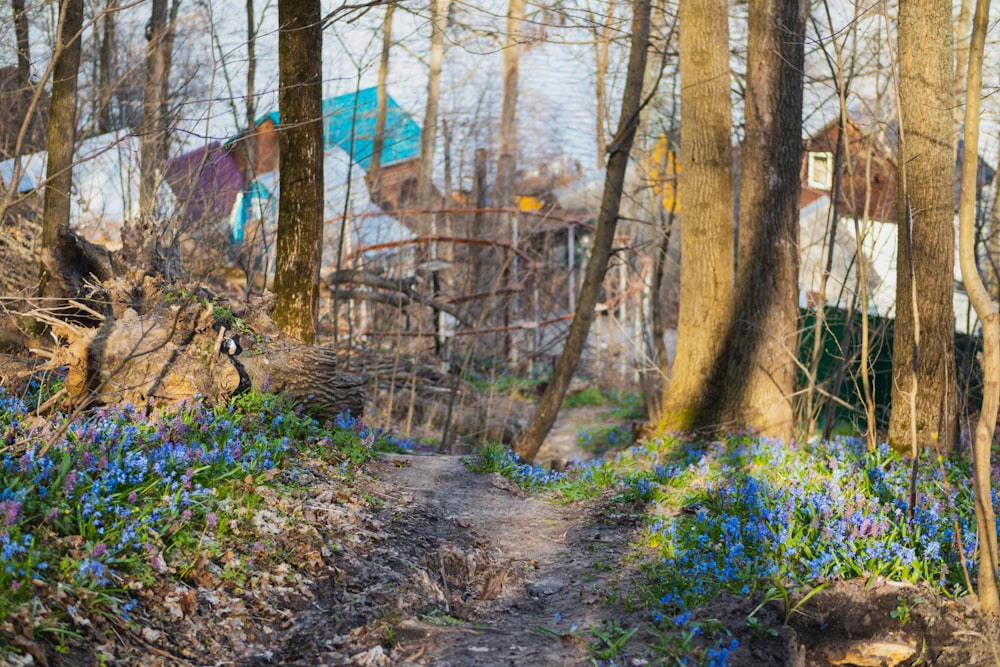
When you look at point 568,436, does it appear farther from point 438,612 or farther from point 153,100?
point 438,612

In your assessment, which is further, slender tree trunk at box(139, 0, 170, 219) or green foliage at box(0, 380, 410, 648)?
slender tree trunk at box(139, 0, 170, 219)

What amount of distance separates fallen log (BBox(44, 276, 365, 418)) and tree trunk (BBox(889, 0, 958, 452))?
166 inches

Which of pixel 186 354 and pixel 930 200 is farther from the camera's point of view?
pixel 930 200

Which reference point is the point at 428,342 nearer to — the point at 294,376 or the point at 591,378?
the point at 591,378

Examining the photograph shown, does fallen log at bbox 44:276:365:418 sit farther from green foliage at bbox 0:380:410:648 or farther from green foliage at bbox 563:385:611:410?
green foliage at bbox 563:385:611:410

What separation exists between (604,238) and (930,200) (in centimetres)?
389

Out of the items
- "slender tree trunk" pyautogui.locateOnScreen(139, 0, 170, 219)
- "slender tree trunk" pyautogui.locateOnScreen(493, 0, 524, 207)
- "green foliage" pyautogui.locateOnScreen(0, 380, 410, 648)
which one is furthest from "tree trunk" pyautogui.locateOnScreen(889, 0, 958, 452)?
"slender tree trunk" pyautogui.locateOnScreen(493, 0, 524, 207)

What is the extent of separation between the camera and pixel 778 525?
16.0 ft

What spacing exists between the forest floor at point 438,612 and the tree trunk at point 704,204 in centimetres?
352

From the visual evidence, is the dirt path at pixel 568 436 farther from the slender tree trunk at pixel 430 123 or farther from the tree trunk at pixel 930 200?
the slender tree trunk at pixel 430 123

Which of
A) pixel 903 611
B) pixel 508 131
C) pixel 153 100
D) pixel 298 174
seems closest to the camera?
pixel 903 611

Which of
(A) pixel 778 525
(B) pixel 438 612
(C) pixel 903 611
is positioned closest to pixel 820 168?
(A) pixel 778 525

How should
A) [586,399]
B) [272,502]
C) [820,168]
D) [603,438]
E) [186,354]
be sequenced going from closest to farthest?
[272,502] → [186,354] → [603,438] → [586,399] → [820,168]

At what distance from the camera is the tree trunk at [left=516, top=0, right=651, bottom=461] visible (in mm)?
9977
